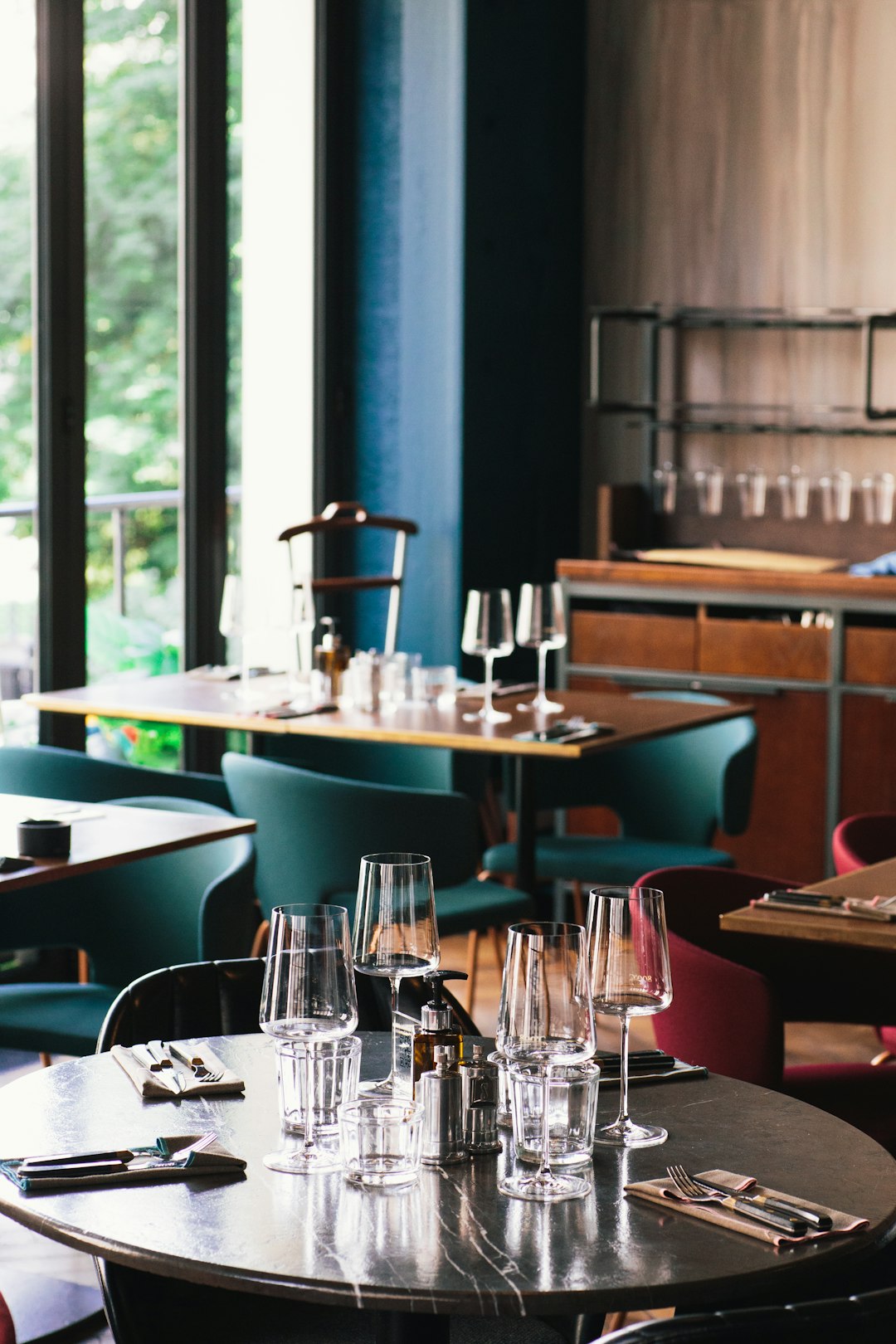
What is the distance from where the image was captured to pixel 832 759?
5.59 m

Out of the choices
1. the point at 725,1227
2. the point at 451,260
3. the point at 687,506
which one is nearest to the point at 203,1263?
the point at 725,1227

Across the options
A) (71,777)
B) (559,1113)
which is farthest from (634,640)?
(559,1113)

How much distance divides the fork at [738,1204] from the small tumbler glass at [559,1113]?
0.09m

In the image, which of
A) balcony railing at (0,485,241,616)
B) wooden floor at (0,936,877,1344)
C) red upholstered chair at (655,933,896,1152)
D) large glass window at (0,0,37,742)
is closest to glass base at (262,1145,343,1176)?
red upholstered chair at (655,933,896,1152)

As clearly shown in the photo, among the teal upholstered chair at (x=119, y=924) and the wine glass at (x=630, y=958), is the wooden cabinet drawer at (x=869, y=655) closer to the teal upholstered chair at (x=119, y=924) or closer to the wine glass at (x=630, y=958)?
the teal upholstered chair at (x=119, y=924)

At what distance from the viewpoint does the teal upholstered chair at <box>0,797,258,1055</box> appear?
3.04 meters

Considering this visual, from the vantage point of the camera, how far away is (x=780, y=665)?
5.66m

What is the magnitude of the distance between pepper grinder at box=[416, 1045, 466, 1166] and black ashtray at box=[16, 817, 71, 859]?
144 centimetres

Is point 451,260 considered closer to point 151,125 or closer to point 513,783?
point 151,125

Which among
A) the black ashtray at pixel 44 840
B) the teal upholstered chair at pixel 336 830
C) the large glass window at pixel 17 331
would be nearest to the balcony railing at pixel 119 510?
the large glass window at pixel 17 331

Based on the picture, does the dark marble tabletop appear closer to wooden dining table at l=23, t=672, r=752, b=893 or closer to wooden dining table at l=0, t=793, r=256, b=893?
wooden dining table at l=0, t=793, r=256, b=893

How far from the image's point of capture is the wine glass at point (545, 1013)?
5.34ft

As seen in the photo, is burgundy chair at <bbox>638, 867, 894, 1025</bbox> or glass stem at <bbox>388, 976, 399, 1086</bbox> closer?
glass stem at <bbox>388, 976, 399, 1086</bbox>

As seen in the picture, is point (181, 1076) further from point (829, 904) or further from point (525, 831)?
point (525, 831)
